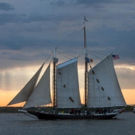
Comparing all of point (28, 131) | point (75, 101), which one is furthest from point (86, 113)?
point (28, 131)

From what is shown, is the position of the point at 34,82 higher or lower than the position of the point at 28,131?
higher

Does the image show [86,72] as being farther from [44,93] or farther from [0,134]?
[0,134]

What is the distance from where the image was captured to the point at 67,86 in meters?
99.6

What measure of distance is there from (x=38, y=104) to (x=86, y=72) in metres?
12.4

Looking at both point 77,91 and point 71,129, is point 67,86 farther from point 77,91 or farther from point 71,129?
point 71,129

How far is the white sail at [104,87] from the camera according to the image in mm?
99938

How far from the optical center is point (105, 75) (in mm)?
100000

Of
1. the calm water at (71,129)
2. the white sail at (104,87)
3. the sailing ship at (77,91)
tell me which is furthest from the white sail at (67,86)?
the calm water at (71,129)

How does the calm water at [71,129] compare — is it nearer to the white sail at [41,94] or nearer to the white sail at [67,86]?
the white sail at [41,94]

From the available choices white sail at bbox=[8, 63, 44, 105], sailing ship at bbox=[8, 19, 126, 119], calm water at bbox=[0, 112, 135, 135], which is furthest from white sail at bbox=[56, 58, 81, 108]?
white sail at bbox=[8, 63, 44, 105]

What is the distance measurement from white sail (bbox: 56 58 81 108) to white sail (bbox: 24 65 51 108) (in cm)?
321

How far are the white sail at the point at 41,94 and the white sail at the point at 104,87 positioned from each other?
878cm

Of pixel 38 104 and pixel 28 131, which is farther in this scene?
pixel 38 104

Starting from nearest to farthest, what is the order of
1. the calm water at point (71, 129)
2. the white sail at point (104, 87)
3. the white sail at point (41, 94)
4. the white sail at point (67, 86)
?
1. the calm water at point (71, 129)
2. the white sail at point (41, 94)
3. the white sail at point (67, 86)
4. the white sail at point (104, 87)
